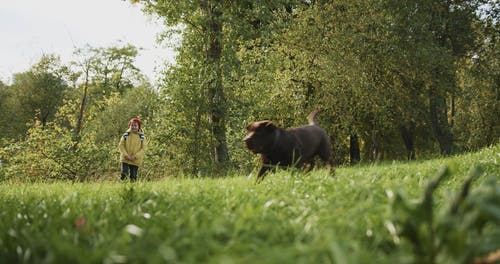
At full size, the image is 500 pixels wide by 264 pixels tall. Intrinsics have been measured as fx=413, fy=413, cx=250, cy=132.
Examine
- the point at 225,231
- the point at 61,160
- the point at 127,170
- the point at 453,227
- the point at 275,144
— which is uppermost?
the point at 275,144

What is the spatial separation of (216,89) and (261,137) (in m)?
13.2

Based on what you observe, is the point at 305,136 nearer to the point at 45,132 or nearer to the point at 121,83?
the point at 45,132

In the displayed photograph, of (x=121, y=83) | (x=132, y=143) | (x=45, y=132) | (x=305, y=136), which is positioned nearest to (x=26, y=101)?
(x=121, y=83)

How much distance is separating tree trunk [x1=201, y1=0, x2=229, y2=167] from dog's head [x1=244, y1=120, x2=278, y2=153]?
12621 mm

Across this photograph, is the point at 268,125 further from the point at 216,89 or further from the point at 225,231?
the point at 216,89

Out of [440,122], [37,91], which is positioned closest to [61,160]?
[440,122]

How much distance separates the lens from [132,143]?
13422mm

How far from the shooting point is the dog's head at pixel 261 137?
6949 mm

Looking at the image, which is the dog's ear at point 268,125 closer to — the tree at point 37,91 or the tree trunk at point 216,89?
the tree trunk at point 216,89

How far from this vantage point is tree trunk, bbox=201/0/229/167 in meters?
19.8

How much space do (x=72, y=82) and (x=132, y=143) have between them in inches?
1907

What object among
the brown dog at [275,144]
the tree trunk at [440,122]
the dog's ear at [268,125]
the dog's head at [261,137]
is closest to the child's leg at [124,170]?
the brown dog at [275,144]

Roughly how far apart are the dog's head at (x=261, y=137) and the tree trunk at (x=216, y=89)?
41.4ft

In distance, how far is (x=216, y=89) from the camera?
20.0m
